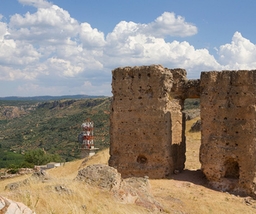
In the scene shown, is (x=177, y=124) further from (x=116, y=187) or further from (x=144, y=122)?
(x=116, y=187)

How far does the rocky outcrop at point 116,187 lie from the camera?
9209mm

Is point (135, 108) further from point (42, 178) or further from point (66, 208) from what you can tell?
point (66, 208)

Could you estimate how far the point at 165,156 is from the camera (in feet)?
49.9

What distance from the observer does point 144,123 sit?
15516 mm

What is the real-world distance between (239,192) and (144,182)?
4776 millimetres

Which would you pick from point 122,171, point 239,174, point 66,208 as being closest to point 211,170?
point 239,174

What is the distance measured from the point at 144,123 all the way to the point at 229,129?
3520 millimetres

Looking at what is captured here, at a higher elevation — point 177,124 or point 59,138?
point 177,124

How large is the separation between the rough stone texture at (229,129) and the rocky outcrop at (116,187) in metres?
4.95

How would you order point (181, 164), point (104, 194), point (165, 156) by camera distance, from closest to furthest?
point (104, 194) → point (165, 156) → point (181, 164)

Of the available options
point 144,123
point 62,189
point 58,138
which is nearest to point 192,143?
point 144,123

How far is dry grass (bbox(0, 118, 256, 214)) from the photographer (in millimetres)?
7422

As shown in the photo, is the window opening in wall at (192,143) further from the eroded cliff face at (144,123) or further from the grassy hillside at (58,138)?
the grassy hillside at (58,138)

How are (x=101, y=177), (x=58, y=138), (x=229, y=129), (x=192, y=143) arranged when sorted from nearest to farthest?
(x=101, y=177)
(x=229, y=129)
(x=192, y=143)
(x=58, y=138)
